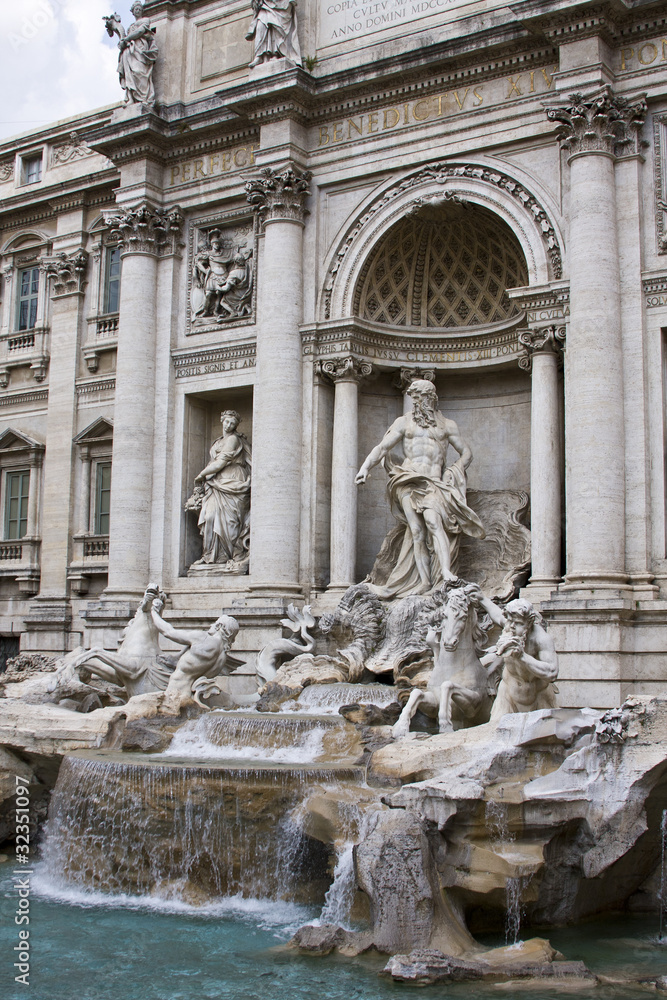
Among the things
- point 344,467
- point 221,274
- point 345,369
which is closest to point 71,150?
point 221,274

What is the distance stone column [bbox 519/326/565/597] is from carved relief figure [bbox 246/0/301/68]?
6.90 m

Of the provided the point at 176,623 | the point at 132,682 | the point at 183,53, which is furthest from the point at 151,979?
the point at 183,53

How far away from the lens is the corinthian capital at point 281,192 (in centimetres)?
1939

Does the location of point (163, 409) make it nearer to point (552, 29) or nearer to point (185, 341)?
point (185, 341)

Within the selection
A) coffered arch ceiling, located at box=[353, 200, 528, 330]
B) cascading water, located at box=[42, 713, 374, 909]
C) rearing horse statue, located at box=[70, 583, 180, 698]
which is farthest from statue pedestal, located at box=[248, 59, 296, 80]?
cascading water, located at box=[42, 713, 374, 909]

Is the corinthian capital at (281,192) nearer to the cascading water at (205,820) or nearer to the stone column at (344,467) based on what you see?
the stone column at (344,467)

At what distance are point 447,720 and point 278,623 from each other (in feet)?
18.5

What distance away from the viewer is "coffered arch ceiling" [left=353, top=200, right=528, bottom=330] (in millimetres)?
18828

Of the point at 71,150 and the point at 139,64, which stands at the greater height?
the point at 139,64

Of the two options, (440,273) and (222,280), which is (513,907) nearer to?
(440,273)

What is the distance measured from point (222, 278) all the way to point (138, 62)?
4682mm

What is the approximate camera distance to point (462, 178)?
18172 millimetres

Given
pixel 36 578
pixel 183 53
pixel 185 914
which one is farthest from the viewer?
pixel 36 578

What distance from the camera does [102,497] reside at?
75.4ft
